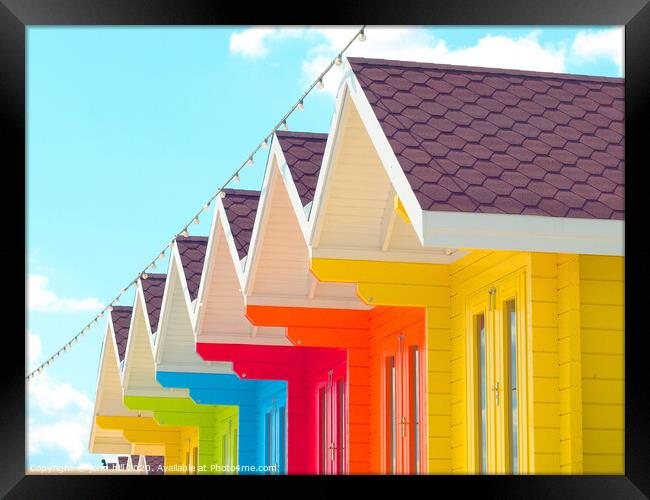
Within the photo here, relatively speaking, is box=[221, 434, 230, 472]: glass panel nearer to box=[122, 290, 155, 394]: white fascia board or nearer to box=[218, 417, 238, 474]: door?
box=[218, 417, 238, 474]: door

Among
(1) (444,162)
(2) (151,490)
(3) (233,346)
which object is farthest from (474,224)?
(3) (233,346)

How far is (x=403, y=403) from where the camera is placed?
11.0 m

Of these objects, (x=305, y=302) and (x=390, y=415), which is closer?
(x=390, y=415)

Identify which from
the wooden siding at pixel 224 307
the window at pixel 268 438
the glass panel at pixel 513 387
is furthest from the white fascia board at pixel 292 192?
the window at pixel 268 438

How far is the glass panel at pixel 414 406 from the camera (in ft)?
34.8

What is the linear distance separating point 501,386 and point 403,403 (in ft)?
7.54

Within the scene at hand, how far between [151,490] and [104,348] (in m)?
15.7

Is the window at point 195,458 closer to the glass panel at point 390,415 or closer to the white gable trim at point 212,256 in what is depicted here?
the white gable trim at point 212,256

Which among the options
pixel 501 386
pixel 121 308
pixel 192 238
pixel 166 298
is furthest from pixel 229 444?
pixel 501 386

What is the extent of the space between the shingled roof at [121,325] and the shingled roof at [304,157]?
937 centimetres

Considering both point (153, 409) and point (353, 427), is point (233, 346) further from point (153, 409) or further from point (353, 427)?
point (153, 409)

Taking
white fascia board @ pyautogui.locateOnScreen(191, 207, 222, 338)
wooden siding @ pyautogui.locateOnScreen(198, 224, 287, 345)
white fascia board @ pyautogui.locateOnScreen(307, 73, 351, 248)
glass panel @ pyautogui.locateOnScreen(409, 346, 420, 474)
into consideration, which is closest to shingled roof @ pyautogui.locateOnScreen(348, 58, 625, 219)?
white fascia board @ pyautogui.locateOnScreen(307, 73, 351, 248)

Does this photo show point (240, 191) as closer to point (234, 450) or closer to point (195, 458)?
point (234, 450)

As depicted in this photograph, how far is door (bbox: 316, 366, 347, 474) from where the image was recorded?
42.6ft
